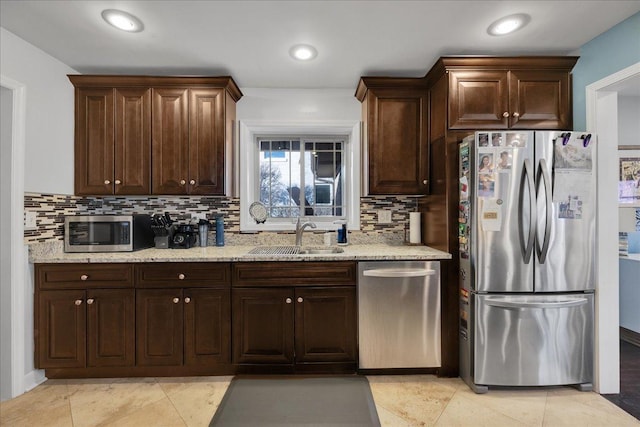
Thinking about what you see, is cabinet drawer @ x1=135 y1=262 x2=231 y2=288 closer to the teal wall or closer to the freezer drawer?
the freezer drawer

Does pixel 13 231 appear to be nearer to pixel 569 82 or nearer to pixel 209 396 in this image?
pixel 209 396

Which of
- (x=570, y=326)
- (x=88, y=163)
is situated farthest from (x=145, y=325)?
(x=570, y=326)

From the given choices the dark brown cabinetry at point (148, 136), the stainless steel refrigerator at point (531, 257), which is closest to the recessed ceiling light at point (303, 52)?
the dark brown cabinetry at point (148, 136)

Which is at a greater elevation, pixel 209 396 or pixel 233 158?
pixel 233 158

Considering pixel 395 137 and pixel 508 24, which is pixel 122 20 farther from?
pixel 508 24

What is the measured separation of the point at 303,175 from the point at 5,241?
7.61 ft

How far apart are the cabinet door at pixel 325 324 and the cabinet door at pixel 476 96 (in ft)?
5.03

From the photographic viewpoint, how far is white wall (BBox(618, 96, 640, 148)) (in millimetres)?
3195

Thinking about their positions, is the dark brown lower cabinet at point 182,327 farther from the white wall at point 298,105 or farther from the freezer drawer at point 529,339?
the freezer drawer at point 529,339

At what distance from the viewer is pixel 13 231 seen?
2.13 metres

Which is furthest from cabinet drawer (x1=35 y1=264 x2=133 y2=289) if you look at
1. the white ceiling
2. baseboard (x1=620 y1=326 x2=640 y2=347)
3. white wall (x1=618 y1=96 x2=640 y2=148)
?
white wall (x1=618 y1=96 x2=640 y2=148)

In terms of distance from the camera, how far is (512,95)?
239 cm

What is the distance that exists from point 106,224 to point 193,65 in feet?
4.78

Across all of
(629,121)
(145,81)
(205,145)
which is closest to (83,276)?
(205,145)
